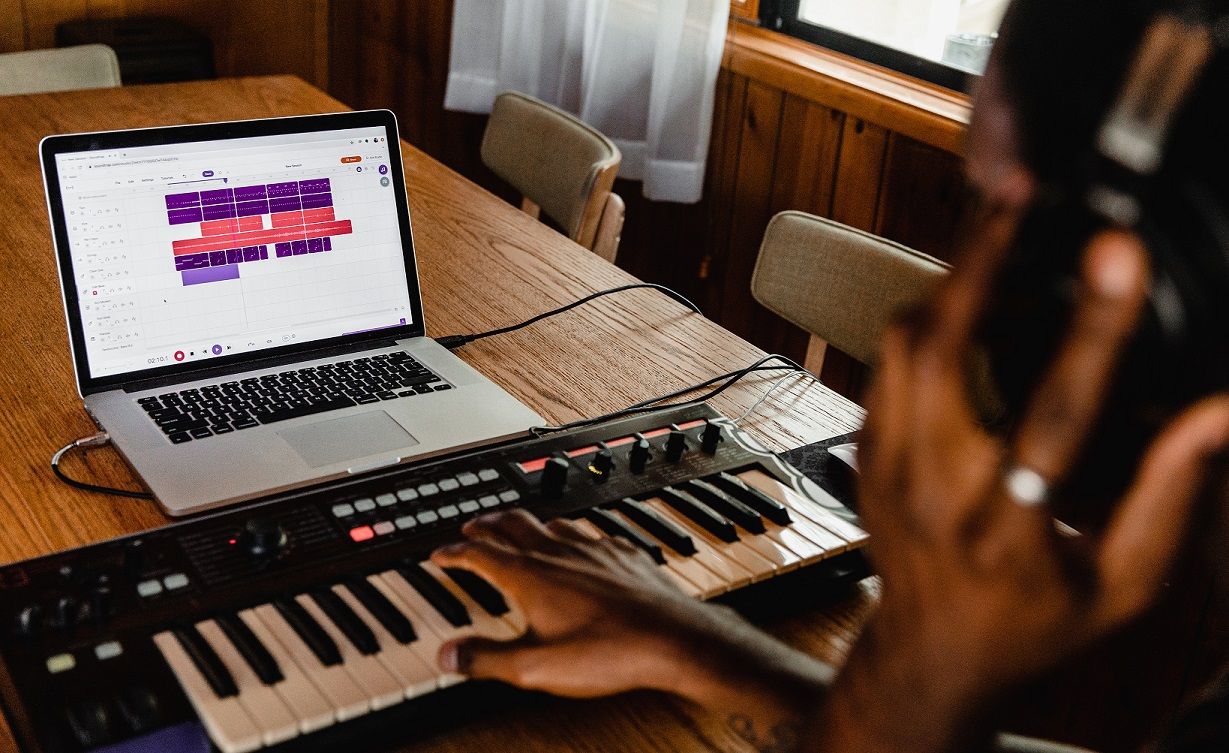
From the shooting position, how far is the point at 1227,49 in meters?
0.39

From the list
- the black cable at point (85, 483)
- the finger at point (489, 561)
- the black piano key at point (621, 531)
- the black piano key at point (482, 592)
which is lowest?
the black cable at point (85, 483)

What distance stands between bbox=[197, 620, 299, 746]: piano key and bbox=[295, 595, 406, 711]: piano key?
0.18 ft

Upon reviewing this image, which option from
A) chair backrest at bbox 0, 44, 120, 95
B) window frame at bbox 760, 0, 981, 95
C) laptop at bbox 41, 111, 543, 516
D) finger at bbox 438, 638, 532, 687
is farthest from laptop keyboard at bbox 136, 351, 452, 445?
chair backrest at bbox 0, 44, 120, 95

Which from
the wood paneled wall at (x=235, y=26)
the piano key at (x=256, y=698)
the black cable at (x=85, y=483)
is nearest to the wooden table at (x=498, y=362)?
the black cable at (x=85, y=483)

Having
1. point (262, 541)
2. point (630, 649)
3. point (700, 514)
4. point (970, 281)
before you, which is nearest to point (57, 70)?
point (262, 541)

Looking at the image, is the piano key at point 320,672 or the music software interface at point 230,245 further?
the music software interface at point 230,245

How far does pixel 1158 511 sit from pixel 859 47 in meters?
2.25

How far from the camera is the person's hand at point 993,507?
1.38 ft

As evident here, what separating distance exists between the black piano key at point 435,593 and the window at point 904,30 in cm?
170

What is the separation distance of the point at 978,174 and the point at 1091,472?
126mm

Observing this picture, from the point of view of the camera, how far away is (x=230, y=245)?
1224 mm

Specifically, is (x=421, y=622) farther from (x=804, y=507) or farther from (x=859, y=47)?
(x=859, y=47)

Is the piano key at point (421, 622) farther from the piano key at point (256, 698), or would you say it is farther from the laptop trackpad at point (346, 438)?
the laptop trackpad at point (346, 438)

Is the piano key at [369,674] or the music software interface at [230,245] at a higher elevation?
the music software interface at [230,245]
